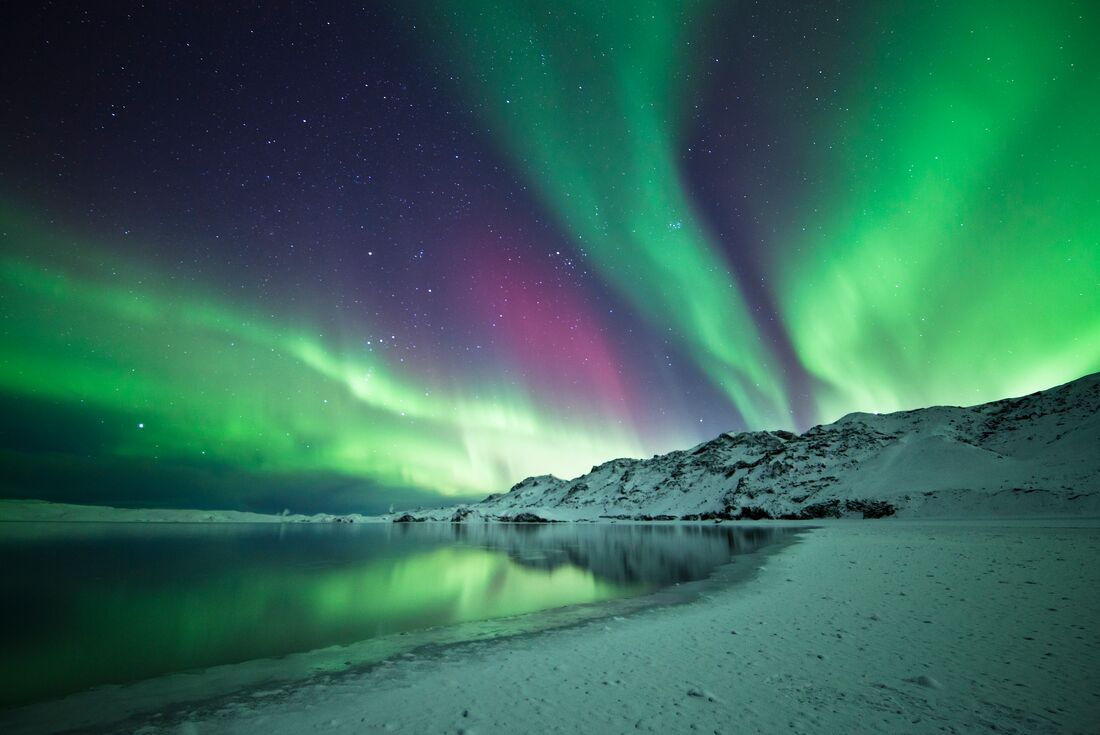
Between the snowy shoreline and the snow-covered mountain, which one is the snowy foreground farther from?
the snow-covered mountain

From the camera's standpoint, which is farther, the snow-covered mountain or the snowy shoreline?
the snow-covered mountain

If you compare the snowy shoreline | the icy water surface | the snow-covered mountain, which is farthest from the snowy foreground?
the snow-covered mountain

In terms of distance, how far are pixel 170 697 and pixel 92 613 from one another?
19.6 m

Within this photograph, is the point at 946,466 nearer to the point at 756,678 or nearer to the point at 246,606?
the point at 756,678

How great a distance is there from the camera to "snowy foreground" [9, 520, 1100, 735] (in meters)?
8.13

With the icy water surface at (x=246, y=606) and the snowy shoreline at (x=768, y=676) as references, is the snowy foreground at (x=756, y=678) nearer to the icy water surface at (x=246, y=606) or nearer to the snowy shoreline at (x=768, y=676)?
the snowy shoreline at (x=768, y=676)

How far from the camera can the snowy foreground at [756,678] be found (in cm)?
813

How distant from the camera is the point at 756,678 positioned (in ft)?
33.2

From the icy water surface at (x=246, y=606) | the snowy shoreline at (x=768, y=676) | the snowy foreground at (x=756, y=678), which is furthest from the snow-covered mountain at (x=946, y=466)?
the snowy shoreline at (x=768, y=676)

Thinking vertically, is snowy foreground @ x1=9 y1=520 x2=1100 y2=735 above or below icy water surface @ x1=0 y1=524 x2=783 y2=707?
above

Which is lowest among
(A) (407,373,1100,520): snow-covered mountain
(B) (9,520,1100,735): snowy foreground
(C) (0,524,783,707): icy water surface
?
(C) (0,524,783,707): icy water surface

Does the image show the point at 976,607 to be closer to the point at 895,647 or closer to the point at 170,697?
the point at 895,647

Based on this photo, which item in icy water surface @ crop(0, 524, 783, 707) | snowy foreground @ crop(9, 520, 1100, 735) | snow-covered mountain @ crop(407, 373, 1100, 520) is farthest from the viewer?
snow-covered mountain @ crop(407, 373, 1100, 520)

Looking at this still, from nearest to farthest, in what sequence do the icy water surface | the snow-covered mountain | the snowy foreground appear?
the snowy foreground
the icy water surface
the snow-covered mountain
